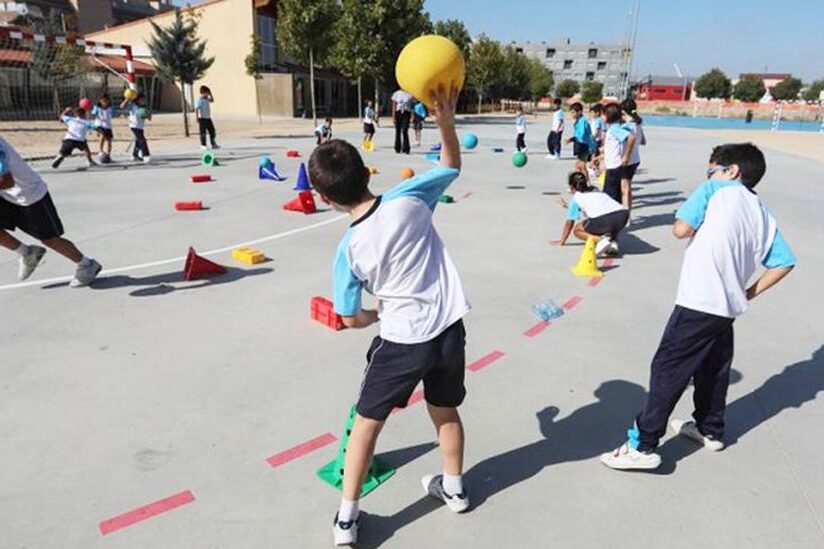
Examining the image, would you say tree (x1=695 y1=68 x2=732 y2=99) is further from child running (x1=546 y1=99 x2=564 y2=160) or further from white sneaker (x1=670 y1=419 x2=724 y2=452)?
A: white sneaker (x1=670 y1=419 x2=724 y2=452)

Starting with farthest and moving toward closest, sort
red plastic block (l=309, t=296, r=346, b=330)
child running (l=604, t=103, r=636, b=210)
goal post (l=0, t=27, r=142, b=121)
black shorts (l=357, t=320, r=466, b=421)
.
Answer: goal post (l=0, t=27, r=142, b=121), child running (l=604, t=103, r=636, b=210), red plastic block (l=309, t=296, r=346, b=330), black shorts (l=357, t=320, r=466, b=421)

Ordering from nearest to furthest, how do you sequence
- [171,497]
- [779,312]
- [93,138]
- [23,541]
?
[23,541]
[171,497]
[779,312]
[93,138]

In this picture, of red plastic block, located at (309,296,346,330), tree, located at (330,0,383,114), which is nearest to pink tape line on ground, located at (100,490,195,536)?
red plastic block, located at (309,296,346,330)

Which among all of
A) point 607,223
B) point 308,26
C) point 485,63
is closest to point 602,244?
point 607,223

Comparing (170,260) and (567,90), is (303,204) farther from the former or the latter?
(567,90)

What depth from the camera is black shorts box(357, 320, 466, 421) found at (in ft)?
7.83

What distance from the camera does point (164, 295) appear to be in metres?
5.60

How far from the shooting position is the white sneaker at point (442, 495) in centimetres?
276

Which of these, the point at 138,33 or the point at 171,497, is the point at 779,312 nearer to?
the point at 171,497

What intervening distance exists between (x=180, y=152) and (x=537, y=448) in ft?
56.8

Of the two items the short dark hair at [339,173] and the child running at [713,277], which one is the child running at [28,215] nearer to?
the short dark hair at [339,173]

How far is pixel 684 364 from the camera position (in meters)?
3.00

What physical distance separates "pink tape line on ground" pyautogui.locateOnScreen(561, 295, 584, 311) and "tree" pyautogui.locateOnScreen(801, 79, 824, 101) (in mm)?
118885

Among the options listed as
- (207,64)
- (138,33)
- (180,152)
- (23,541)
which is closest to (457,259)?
(23,541)
